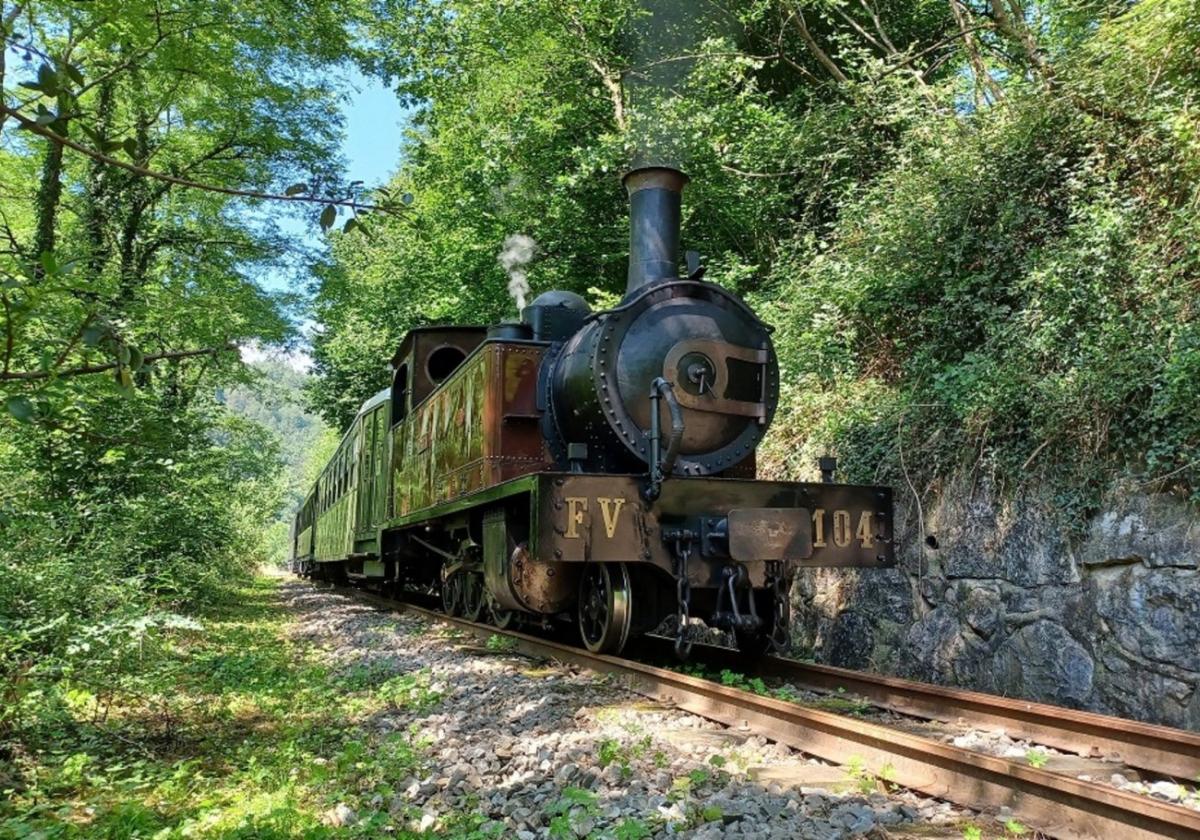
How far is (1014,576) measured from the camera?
21.5 ft

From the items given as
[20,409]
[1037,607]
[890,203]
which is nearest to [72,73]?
[20,409]

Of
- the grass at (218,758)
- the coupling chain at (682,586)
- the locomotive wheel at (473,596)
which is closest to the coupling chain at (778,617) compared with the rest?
the coupling chain at (682,586)

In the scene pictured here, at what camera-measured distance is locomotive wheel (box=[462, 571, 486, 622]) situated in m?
9.07

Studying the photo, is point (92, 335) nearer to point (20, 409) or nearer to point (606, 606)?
point (20, 409)

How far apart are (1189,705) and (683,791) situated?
3.66 m

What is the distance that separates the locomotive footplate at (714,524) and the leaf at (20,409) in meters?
3.52

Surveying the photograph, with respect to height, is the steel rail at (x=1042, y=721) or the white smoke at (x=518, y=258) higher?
the white smoke at (x=518, y=258)

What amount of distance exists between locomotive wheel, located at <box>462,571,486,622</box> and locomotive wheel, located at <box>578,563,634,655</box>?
2260mm

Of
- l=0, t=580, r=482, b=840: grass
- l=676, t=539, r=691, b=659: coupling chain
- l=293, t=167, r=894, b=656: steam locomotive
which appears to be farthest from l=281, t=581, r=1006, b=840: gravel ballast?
l=293, t=167, r=894, b=656: steam locomotive

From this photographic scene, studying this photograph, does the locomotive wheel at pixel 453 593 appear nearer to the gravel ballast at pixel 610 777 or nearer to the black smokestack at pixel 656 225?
the gravel ballast at pixel 610 777

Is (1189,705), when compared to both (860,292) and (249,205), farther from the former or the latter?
(249,205)

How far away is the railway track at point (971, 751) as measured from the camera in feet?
9.31

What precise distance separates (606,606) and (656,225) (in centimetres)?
298

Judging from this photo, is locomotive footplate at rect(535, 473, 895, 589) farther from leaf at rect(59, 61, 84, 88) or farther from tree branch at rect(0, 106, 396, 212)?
leaf at rect(59, 61, 84, 88)
